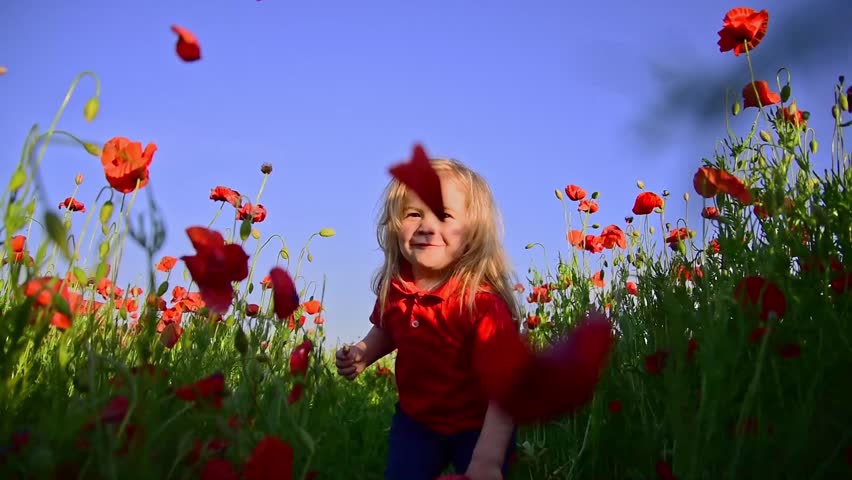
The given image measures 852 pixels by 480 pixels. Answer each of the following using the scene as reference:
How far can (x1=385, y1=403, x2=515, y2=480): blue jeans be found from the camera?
217 centimetres

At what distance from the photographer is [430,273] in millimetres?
2389

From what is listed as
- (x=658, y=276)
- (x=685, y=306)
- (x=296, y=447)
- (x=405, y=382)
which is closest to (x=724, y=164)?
(x=658, y=276)

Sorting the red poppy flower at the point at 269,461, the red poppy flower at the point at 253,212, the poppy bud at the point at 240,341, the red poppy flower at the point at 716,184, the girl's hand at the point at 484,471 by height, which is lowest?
the red poppy flower at the point at 269,461

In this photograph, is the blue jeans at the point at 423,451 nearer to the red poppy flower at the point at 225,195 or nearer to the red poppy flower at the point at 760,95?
the red poppy flower at the point at 225,195

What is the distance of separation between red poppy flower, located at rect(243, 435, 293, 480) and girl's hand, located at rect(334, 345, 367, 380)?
3.85ft

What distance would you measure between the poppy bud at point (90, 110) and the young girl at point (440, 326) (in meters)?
1.04

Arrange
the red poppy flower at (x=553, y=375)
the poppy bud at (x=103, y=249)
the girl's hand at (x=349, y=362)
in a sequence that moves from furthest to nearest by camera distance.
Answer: the girl's hand at (x=349, y=362) < the poppy bud at (x=103, y=249) < the red poppy flower at (x=553, y=375)

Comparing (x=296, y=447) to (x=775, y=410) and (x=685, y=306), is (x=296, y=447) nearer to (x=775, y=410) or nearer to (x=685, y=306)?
(x=775, y=410)

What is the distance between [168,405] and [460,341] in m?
0.89

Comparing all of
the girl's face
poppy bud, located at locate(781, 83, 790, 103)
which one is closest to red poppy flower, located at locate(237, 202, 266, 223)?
the girl's face

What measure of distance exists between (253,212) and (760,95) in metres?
1.86

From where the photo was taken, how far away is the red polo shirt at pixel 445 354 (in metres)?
2.17

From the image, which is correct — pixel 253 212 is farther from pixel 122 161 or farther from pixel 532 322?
pixel 532 322

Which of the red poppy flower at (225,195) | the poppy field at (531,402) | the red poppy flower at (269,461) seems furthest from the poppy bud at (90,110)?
the red poppy flower at (225,195)
